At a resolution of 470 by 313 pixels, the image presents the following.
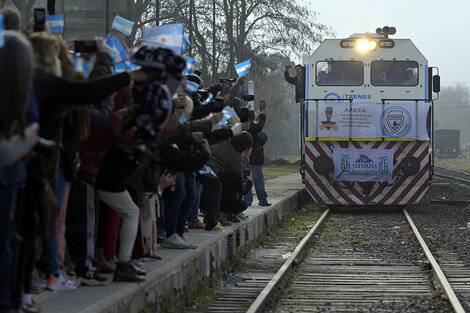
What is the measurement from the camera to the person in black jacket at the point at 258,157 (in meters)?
15.9

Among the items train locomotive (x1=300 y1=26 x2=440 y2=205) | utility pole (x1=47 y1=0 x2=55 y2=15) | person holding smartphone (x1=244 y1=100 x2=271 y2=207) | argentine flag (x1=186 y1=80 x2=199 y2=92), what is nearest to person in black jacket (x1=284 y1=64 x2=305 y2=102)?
train locomotive (x1=300 y1=26 x2=440 y2=205)

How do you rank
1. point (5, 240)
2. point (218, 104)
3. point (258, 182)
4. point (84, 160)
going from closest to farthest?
point (5, 240)
point (84, 160)
point (218, 104)
point (258, 182)

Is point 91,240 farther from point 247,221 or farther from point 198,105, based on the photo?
point 247,221

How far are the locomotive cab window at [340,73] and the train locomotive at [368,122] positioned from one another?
0.07 feet

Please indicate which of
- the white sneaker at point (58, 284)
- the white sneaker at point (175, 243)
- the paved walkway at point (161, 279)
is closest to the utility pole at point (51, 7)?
the paved walkway at point (161, 279)

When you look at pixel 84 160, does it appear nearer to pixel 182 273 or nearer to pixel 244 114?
pixel 182 273

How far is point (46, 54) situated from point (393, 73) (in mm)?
15383

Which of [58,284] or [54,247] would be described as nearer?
[54,247]

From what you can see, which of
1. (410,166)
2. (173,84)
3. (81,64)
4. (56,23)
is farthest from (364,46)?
(81,64)

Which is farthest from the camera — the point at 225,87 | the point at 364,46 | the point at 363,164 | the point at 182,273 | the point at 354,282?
the point at 364,46

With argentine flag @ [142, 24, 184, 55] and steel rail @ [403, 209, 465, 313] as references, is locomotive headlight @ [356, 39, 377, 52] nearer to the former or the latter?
steel rail @ [403, 209, 465, 313]

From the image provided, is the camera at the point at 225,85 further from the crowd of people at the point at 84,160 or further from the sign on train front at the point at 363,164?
the sign on train front at the point at 363,164

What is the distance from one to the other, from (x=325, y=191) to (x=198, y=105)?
10043 mm

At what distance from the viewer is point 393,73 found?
2066 cm
